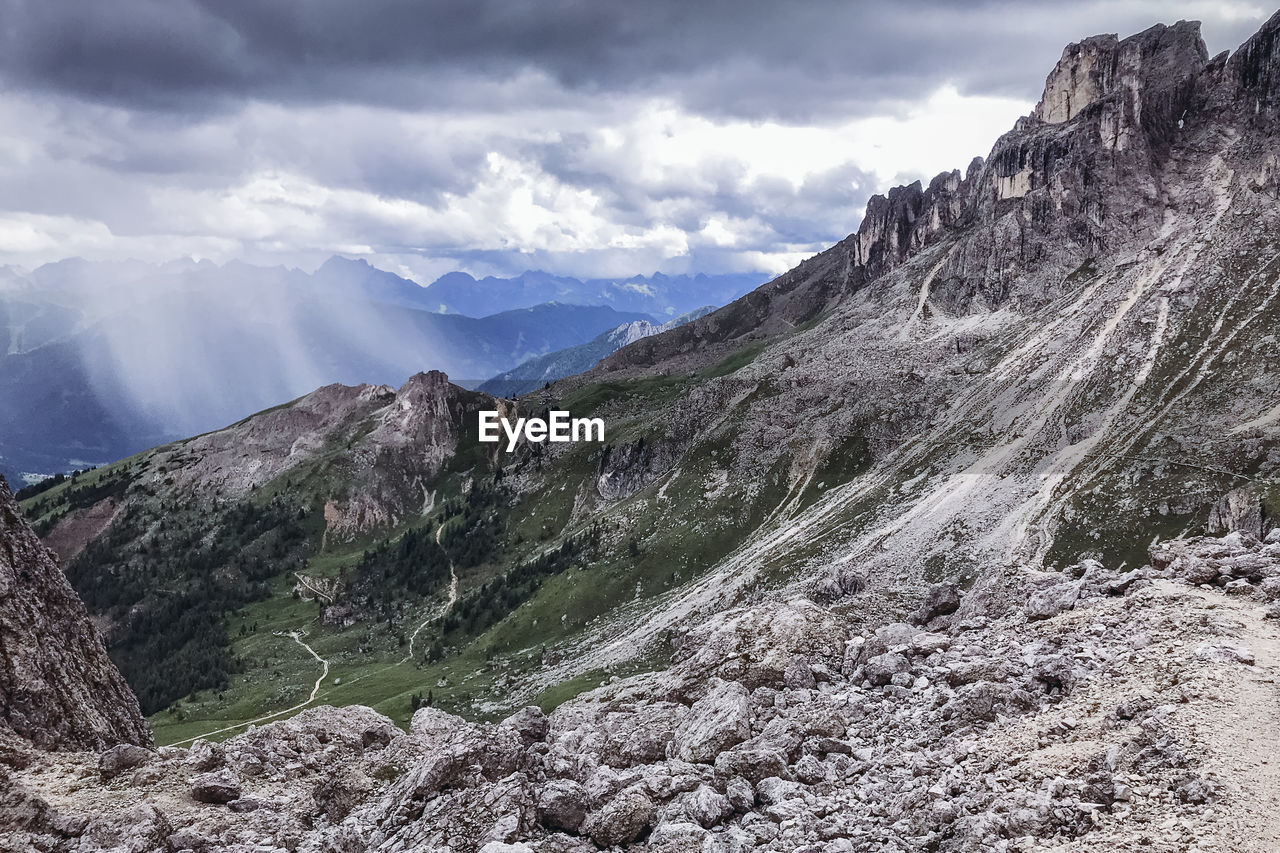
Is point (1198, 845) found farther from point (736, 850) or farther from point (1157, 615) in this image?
point (1157, 615)

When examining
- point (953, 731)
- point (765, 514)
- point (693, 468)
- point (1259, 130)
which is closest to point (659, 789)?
point (953, 731)

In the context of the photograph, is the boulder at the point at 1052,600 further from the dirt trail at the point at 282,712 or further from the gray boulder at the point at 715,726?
the dirt trail at the point at 282,712

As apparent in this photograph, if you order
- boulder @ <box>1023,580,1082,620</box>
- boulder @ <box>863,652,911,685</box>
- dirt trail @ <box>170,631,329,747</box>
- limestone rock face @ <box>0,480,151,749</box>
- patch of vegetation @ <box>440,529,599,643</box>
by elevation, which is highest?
limestone rock face @ <box>0,480,151,749</box>

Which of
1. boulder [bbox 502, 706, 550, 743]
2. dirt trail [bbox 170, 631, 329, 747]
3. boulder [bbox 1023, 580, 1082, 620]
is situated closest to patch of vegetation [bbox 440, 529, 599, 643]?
dirt trail [bbox 170, 631, 329, 747]

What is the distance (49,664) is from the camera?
124 ft

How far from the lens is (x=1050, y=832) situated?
1833cm

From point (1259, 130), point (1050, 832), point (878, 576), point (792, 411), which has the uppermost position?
point (1259, 130)

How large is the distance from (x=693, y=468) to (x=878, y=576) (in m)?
77.0

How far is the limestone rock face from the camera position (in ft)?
114

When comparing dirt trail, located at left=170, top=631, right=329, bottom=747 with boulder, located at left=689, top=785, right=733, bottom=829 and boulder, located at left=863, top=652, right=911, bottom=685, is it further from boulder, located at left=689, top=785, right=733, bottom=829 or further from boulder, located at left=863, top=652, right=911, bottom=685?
boulder, located at left=689, top=785, right=733, bottom=829

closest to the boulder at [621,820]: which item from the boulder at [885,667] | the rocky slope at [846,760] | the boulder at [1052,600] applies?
the rocky slope at [846,760]

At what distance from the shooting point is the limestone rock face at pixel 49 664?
34.7m

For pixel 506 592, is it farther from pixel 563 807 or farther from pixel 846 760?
pixel 846 760

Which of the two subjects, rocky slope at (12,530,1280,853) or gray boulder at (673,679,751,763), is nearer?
rocky slope at (12,530,1280,853)
